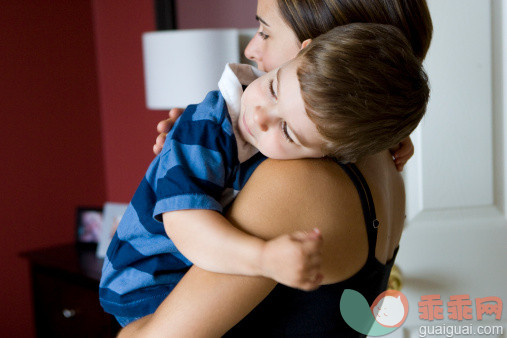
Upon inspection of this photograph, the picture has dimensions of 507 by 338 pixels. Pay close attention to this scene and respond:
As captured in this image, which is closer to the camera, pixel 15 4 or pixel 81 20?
pixel 15 4

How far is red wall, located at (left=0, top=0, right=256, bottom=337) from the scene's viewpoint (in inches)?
133

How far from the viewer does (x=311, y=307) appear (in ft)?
3.02

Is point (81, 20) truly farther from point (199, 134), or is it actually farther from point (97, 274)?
point (199, 134)

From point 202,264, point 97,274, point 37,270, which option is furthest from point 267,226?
point 37,270

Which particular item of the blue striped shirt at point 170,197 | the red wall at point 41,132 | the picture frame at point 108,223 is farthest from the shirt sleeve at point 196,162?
the red wall at point 41,132

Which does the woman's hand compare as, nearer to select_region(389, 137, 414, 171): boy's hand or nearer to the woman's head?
the woman's head

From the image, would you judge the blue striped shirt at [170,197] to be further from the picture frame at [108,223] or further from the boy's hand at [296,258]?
the picture frame at [108,223]

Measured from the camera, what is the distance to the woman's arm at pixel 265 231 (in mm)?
838

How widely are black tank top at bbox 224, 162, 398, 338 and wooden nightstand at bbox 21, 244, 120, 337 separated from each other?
5.89 feet

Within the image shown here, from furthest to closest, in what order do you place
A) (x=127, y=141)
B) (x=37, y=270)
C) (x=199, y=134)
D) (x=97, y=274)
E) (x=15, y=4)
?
(x=127, y=141)
(x=15, y=4)
(x=37, y=270)
(x=97, y=274)
(x=199, y=134)

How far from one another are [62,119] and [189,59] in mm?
1496

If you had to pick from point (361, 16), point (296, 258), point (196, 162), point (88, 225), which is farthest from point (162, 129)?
point (88, 225)

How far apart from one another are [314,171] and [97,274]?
1974 millimetres

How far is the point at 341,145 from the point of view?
3.04 ft
